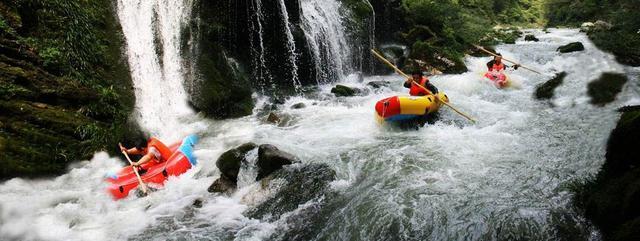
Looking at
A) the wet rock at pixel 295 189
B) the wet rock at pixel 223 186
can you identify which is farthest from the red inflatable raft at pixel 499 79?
the wet rock at pixel 223 186

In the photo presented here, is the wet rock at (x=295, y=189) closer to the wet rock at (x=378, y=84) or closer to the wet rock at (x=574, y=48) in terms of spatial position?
the wet rock at (x=378, y=84)

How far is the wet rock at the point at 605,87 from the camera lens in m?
8.87

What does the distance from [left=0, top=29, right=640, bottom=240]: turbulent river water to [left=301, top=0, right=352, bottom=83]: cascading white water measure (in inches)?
144

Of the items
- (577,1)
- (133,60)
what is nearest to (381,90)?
(133,60)

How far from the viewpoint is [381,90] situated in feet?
39.3

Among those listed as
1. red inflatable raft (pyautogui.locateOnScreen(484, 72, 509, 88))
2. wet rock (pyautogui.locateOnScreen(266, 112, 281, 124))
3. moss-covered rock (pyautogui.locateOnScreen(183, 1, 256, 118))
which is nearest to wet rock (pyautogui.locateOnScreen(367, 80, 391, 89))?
red inflatable raft (pyautogui.locateOnScreen(484, 72, 509, 88))

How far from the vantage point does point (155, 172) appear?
6438mm

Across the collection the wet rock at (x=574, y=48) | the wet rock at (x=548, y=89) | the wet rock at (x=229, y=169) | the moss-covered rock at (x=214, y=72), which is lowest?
the wet rock at (x=574, y=48)

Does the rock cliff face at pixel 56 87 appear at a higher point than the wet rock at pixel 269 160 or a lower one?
higher

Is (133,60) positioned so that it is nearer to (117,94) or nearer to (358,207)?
(117,94)

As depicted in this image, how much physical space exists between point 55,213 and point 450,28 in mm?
16375

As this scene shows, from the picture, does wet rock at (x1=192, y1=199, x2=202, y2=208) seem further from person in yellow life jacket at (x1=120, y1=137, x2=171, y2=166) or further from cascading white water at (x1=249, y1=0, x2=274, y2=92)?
cascading white water at (x1=249, y1=0, x2=274, y2=92)

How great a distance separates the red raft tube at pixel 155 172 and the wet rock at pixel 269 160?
145 cm

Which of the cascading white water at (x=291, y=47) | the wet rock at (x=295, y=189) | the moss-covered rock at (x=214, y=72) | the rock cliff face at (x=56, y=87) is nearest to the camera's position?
the wet rock at (x=295, y=189)
